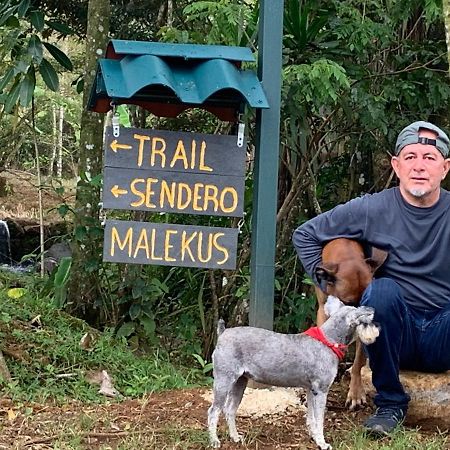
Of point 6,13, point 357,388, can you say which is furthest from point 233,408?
point 6,13

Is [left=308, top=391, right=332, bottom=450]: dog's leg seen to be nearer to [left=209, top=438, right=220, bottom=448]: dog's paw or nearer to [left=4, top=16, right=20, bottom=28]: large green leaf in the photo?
[left=209, top=438, right=220, bottom=448]: dog's paw

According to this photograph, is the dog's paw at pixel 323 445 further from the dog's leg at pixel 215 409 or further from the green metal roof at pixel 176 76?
the green metal roof at pixel 176 76

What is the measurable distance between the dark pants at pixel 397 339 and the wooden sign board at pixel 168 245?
843 mm

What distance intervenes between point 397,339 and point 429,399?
478 millimetres

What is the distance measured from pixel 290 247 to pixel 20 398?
119 inches

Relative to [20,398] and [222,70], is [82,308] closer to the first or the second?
[20,398]

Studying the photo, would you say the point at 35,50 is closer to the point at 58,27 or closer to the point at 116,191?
the point at 58,27

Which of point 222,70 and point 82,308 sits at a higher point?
point 222,70

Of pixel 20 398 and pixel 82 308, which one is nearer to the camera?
pixel 20 398

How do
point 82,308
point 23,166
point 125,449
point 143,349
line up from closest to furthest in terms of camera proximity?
1. point 125,449
2. point 143,349
3. point 82,308
4. point 23,166

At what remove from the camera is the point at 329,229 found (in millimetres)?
4223

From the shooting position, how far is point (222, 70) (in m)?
4.26

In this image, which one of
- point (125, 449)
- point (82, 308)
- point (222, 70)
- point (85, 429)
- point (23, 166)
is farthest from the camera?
point (23, 166)

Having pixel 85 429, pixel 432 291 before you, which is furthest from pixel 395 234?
pixel 85 429
